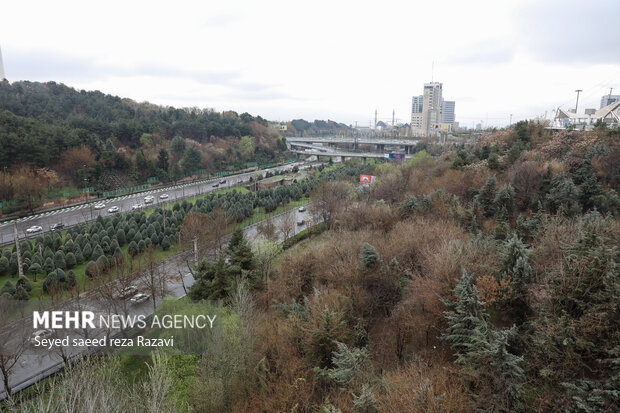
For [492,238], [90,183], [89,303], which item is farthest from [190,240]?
[90,183]

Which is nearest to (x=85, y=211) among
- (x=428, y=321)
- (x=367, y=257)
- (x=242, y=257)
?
(x=242, y=257)

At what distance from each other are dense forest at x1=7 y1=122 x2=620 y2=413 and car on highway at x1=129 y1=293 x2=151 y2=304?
3.99 metres

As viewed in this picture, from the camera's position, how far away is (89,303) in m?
15.7

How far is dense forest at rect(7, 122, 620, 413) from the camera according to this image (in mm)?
8430

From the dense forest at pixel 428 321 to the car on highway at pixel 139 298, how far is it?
3.99 m

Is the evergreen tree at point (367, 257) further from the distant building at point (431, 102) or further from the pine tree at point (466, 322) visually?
the distant building at point (431, 102)

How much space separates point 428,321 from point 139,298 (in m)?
14.9

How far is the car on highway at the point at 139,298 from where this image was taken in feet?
60.6

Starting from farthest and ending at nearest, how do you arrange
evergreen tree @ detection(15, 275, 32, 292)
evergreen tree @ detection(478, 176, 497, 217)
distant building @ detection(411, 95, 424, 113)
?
distant building @ detection(411, 95, 424, 113), evergreen tree @ detection(478, 176, 497, 217), evergreen tree @ detection(15, 275, 32, 292)

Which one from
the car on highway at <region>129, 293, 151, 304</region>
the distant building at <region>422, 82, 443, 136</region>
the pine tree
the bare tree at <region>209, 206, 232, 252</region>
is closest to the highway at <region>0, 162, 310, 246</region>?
the car on highway at <region>129, 293, 151, 304</region>

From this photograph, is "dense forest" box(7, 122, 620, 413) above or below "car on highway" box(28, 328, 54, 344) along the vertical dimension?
above

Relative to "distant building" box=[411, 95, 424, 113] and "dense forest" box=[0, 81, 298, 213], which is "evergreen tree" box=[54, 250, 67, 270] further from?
"distant building" box=[411, 95, 424, 113]

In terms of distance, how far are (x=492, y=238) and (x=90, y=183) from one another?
44089mm

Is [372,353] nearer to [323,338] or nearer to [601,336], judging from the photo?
[323,338]
